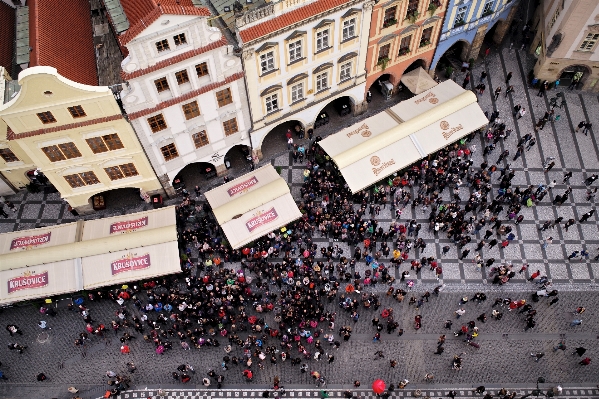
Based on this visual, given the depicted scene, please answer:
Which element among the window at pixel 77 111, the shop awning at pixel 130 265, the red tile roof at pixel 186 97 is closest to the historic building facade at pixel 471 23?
the red tile roof at pixel 186 97

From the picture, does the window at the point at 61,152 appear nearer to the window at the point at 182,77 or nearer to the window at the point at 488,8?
the window at the point at 182,77

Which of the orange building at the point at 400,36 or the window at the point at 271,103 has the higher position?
the orange building at the point at 400,36

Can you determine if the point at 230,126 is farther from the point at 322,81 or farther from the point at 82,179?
the point at 82,179

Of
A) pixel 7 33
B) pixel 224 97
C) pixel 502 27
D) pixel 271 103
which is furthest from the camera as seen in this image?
pixel 502 27

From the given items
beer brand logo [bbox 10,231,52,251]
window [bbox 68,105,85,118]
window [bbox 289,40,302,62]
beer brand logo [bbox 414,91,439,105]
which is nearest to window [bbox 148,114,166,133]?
window [bbox 68,105,85,118]

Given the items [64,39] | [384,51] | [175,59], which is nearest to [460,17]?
[384,51]

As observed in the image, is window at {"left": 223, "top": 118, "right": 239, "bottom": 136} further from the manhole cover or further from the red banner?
the manhole cover
